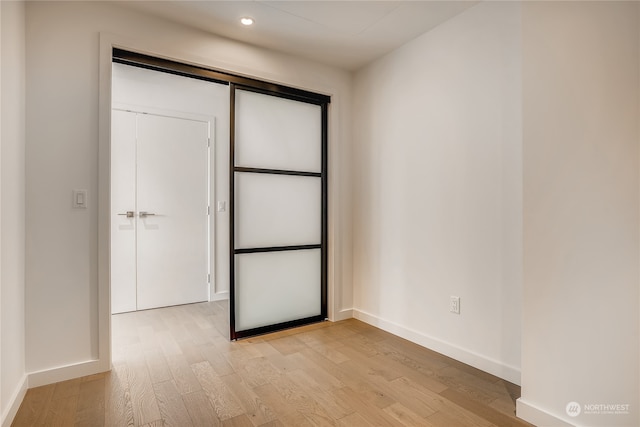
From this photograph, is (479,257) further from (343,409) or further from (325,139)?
(325,139)

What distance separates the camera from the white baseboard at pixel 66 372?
2014 mm

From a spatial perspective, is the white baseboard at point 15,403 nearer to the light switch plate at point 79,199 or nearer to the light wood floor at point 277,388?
the light wood floor at point 277,388

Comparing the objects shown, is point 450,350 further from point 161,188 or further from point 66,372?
point 161,188

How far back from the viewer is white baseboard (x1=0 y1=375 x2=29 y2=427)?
162 centimetres

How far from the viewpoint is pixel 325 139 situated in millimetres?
3281

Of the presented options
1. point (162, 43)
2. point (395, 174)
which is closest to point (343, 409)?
point (395, 174)

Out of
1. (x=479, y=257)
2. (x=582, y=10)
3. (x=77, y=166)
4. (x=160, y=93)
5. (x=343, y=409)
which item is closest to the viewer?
(x=582, y=10)

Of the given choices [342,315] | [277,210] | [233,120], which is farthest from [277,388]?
[233,120]

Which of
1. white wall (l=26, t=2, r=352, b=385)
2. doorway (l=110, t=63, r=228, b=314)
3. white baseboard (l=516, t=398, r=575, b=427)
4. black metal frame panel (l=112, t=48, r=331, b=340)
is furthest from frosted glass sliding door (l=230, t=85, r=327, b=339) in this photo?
white baseboard (l=516, t=398, r=575, b=427)

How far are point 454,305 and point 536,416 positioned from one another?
0.86 meters

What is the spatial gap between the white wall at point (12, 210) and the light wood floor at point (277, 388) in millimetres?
203

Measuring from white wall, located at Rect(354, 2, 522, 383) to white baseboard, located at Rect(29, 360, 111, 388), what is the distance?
2136mm

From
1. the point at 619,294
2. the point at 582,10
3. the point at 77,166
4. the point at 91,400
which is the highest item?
the point at 582,10

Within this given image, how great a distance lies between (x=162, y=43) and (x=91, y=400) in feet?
7.56
